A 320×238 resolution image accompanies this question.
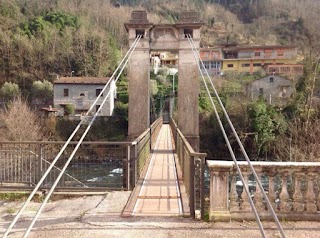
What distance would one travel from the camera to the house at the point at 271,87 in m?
33.0

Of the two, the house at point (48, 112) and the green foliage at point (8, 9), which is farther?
the green foliage at point (8, 9)

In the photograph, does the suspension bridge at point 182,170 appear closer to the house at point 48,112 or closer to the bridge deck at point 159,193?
the bridge deck at point 159,193

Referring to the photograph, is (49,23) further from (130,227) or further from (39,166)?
(130,227)

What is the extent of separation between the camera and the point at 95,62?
38.4 m

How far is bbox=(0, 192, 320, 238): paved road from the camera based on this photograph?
3.42 meters

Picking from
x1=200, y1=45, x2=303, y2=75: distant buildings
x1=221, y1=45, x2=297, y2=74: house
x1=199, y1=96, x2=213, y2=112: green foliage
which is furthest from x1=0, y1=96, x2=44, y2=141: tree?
x1=221, y1=45, x2=297, y2=74: house

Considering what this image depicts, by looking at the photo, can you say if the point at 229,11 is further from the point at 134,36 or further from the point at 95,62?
the point at 134,36

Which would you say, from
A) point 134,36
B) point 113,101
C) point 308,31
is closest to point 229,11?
point 308,31

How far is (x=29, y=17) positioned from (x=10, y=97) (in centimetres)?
1812

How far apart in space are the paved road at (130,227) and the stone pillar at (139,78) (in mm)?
4845

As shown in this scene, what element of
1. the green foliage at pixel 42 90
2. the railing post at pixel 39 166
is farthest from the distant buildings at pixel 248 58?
the railing post at pixel 39 166

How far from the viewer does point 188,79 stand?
9180mm

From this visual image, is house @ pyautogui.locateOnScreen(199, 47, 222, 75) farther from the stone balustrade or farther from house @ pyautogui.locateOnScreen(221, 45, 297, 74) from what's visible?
the stone balustrade

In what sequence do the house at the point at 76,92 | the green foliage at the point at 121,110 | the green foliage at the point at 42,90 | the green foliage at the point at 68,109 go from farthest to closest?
the green foliage at the point at 42,90 < the house at the point at 76,92 < the green foliage at the point at 68,109 < the green foliage at the point at 121,110
